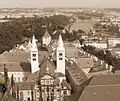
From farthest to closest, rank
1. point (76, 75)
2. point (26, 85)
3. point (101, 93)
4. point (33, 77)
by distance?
1. point (76, 75)
2. point (33, 77)
3. point (26, 85)
4. point (101, 93)

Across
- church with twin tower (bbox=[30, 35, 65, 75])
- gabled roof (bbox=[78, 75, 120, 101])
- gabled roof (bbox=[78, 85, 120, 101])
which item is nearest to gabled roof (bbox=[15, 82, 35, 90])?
church with twin tower (bbox=[30, 35, 65, 75])

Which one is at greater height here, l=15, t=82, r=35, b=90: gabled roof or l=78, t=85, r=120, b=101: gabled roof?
l=78, t=85, r=120, b=101: gabled roof

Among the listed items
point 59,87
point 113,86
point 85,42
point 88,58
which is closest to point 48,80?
point 59,87

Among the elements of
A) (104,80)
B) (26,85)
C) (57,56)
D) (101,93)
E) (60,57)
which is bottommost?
(26,85)

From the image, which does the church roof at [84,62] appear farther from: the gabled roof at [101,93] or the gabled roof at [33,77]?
the gabled roof at [101,93]

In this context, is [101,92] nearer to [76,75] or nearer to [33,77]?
[33,77]

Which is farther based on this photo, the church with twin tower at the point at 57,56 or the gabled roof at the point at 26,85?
the church with twin tower at the point at 57,56

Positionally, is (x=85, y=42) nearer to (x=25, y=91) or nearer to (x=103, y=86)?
(x=25, y=91)

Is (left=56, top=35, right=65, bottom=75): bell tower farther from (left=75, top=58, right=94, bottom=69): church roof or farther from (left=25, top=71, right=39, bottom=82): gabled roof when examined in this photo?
(left=75, top=58, right=94, bottom=69): church roof

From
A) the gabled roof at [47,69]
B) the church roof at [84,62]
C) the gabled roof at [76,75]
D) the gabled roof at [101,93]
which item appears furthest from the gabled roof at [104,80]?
the church roof at [84,62]

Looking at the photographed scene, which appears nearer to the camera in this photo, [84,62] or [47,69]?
[47,69]

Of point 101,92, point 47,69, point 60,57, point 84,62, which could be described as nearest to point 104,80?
point 101,92
